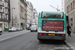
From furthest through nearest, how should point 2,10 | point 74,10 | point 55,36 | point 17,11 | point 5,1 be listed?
point 17,11 → point 5,1 → point 2,10 → point 74,10 → point 55,36

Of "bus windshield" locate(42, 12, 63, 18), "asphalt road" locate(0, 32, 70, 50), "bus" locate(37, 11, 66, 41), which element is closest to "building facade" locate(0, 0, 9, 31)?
→ "asphalt road" locate(0, 32, 70, 50)

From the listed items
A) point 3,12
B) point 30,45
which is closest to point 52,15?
point 30,45

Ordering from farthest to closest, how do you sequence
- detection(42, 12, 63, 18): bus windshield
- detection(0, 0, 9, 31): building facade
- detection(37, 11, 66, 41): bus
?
detection(0, 0, 9, 31): building facade, detection(42, 12, 63, 18): bus windshield, detection(37, 11, 66, 41): bus

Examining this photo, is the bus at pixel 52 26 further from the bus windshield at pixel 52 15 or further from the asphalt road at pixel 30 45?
the asphalt road at pixel 30 45

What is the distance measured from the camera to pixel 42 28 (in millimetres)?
11523

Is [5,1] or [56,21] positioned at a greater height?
[5,1]

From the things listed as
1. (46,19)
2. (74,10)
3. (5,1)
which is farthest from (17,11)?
(46,19)

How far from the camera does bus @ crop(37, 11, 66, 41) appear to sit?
36.9ft

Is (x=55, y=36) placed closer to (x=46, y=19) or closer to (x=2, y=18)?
(x=46, y=19)

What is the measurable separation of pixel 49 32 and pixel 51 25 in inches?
24.3

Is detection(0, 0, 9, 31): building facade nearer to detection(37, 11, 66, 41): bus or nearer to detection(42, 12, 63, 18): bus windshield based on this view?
detection(42, 12, 63, 18): bus windshield

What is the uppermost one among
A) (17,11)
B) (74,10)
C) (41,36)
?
(17,11)

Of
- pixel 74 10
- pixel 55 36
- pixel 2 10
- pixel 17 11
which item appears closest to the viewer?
pixel 55 36

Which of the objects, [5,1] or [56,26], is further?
[5,1]
